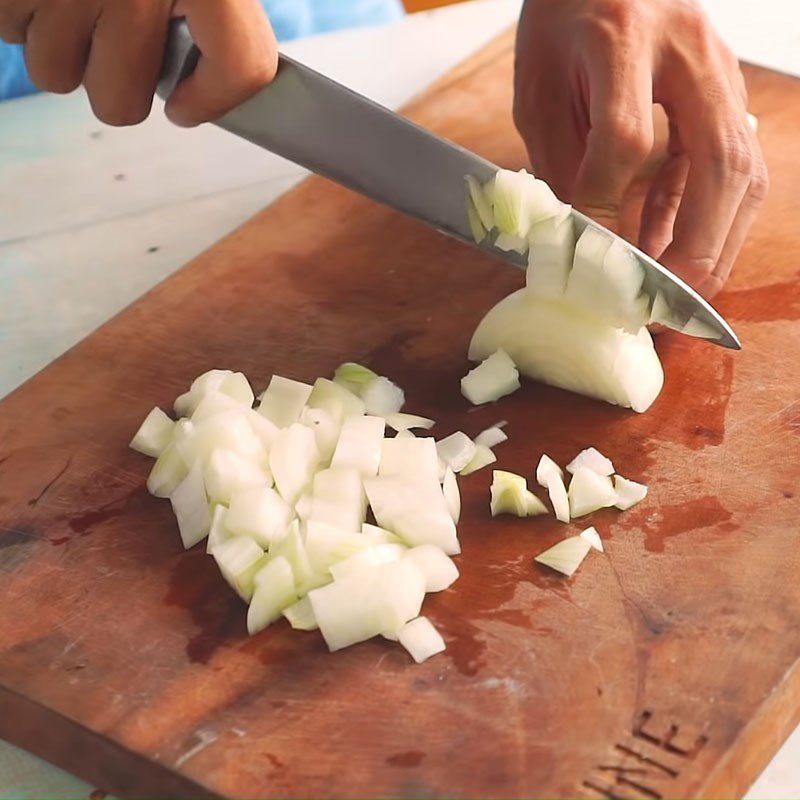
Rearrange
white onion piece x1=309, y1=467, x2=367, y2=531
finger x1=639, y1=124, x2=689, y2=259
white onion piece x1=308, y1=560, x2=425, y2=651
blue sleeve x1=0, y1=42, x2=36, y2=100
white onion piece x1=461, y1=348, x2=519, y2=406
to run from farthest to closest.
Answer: blue sleeve x1=0, y1=42, x2=36, y2=100, finger x1=639, y1=124, x2=689, y2=259, white onion piece x1=461, y1=348, x2=519, y2=406, white onion piece x1=309, y1=467, x2=367, y2=531, white onion piece x1=308, y1=560, x2=425, y2=651

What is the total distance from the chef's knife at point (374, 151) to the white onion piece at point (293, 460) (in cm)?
31

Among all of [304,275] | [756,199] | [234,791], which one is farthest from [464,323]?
[234,791]

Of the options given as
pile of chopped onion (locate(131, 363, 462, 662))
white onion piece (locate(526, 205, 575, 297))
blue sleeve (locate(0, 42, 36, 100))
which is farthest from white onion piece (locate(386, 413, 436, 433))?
blue sleeve (locate(0, 42, 36, 100))

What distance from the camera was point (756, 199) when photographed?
168 centimetres

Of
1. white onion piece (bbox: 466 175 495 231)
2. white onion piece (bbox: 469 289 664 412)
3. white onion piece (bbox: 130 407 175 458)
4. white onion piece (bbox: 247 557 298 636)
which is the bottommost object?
white onion piece (bbox: 130 407 175 458)

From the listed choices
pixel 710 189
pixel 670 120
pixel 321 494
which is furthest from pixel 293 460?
pixel 670 120

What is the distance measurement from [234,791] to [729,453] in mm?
670

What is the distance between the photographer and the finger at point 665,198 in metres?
1.76

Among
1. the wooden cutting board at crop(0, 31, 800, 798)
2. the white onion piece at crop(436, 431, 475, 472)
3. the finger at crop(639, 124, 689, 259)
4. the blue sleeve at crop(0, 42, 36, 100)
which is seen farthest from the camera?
the blue sleeve at crop(0, 42, 36, 100)

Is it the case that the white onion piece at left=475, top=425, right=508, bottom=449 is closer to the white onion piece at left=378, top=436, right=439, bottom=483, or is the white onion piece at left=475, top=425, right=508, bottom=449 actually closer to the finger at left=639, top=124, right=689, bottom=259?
the white onion piece at left=378, top=436, right=439, bottom=483

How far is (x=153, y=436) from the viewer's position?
1.53 metres

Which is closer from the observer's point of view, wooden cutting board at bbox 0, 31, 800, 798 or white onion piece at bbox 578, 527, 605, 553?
wooden cutting board at bbox 0, 31, 800, 798

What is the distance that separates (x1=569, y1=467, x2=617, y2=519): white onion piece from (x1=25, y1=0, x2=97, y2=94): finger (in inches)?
29.0

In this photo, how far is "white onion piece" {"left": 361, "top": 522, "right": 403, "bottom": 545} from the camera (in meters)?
1.35
